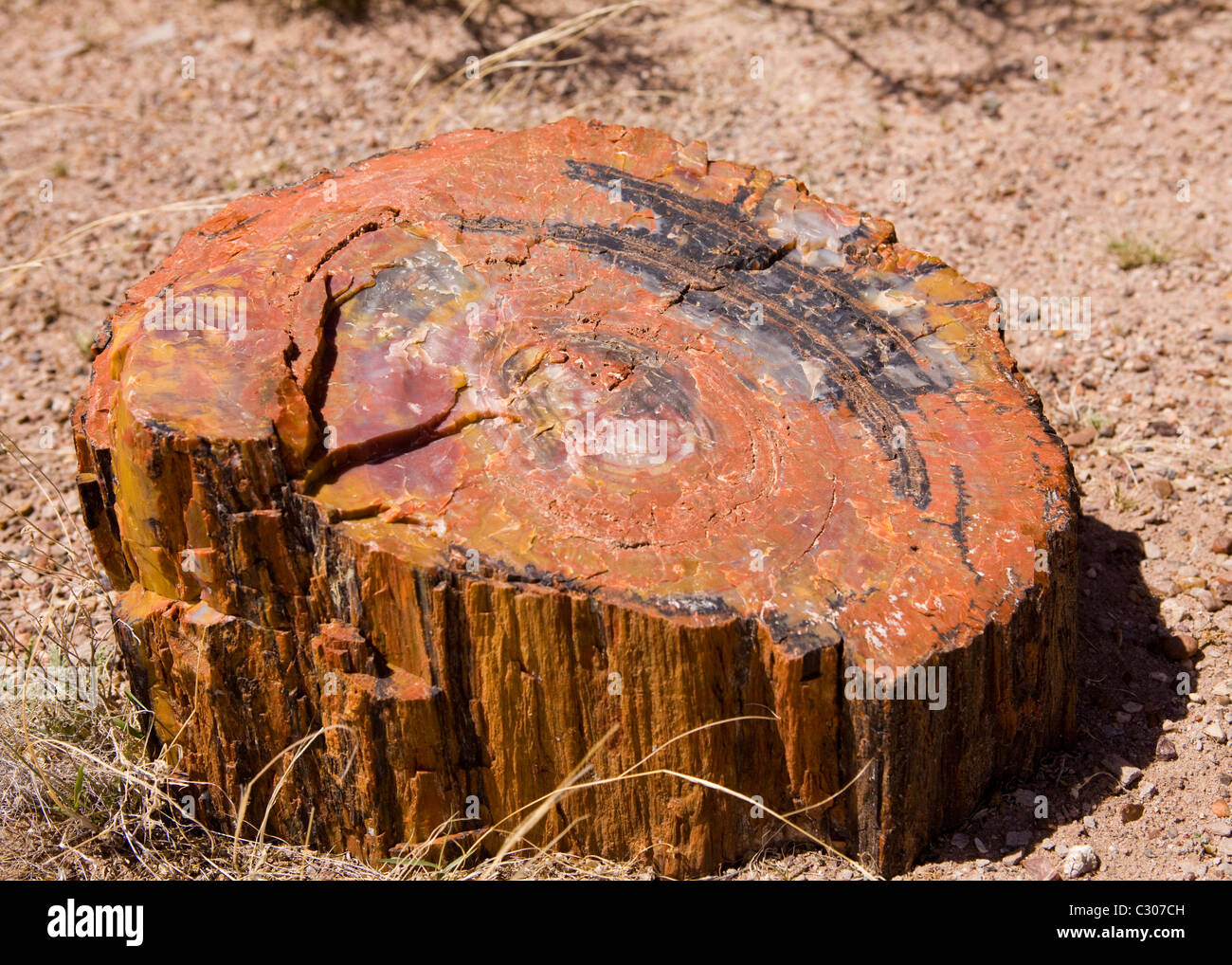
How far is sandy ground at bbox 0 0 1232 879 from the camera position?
3.69 meters

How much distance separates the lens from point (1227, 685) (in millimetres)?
3125

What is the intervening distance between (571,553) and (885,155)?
3641 mm

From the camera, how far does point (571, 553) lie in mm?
2469

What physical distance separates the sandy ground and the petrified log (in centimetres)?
78

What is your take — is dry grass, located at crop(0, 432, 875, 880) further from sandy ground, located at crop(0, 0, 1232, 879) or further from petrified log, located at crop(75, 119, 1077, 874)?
sandy ground, located at crop(0, 0, 1232, 879)

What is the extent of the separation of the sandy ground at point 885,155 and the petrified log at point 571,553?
78cm

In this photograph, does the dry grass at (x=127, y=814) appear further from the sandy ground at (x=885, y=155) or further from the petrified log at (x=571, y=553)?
the sandy ground at (x=885, y=155)

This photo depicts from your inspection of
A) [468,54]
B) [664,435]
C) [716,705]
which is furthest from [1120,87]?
[716,705]

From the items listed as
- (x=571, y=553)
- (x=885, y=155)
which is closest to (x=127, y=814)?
(x=571, y=553)

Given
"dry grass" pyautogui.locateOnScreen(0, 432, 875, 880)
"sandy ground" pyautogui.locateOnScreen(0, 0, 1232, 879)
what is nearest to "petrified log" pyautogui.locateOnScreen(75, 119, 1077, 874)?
"dry grass" pyautogui.locateOnScreen(0, 432, 875, 880)

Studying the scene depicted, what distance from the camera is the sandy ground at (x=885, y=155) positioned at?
3689 millimetres

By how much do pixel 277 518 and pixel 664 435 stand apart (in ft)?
2.92

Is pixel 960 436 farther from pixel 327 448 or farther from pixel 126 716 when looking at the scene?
pixel 126 716

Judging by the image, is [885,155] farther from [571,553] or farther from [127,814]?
[127,814]
